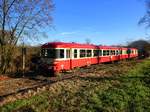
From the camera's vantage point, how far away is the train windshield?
22.4m

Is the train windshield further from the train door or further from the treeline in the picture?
the treeline

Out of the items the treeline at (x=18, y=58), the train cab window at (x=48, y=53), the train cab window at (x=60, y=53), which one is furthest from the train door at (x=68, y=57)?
the treeline at (x=18, y=58)

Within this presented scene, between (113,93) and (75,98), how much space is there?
2.56 m

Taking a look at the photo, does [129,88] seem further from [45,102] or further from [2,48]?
[2,48]

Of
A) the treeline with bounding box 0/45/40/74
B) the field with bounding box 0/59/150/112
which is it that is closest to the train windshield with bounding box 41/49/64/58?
the treeline with bounding box 0/45/40/74

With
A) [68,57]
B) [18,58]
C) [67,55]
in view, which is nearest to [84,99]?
[67,55]

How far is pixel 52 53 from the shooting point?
73.9 feet

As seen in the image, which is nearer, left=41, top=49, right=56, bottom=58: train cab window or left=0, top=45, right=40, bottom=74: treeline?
left=41, top=49, right=56, bottom=58: train cab window

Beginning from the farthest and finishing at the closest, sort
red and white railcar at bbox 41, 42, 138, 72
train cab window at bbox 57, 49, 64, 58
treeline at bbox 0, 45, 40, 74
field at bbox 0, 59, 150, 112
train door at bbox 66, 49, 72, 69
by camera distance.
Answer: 1. treeline at bbox 0, 45, 40, 74
2. train door at bbox 66, 49, 72, 69
3. train cab window at bbox 57, 49, 64, 58
4. red and white railcar at bbox 41, 42, 138, 72
5. field at bbox 0, 59, 150, 112

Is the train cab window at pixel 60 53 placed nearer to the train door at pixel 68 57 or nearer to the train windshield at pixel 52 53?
the train windshield at pixel 52 53

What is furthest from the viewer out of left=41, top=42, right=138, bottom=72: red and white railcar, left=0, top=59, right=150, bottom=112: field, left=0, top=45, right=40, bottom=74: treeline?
left=0, top=45, right=40, bottom=74: treeline

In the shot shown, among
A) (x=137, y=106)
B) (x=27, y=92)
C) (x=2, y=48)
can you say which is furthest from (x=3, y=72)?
(x=137, y=106)

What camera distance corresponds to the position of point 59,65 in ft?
74.4

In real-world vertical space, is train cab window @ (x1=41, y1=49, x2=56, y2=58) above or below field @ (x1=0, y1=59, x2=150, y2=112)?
above
